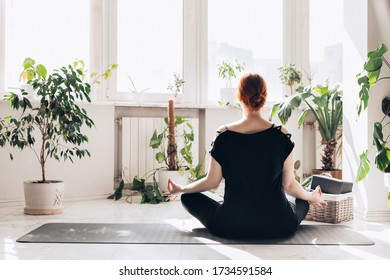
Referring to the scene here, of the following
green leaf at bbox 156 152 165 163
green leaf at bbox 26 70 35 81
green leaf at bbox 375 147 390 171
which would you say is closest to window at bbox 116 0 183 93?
green leaf at bbox 156 152 165 163

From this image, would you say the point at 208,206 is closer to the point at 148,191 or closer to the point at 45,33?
the point at 148,191

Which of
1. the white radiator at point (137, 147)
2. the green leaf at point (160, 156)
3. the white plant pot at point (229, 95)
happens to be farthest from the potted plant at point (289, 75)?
the green leaf at point (160, 156)

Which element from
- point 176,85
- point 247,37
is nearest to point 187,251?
point 176,85

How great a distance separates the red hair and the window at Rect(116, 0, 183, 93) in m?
2.29

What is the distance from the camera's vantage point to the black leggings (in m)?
2.60

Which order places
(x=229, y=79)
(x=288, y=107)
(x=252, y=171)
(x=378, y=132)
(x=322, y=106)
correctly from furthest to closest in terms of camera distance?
1. (x=229, y=79)
2. (x=322, y=106)
3. (x=288, y=107)
4. (x=378, y=132)
5. (x=252, y=171)

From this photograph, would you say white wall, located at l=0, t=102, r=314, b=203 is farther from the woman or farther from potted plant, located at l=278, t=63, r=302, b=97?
the woman

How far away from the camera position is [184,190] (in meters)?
2.63

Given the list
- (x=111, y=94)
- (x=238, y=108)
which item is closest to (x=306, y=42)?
(x=238, y=108)

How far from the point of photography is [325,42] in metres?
4.95

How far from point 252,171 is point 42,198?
67.4 inches
